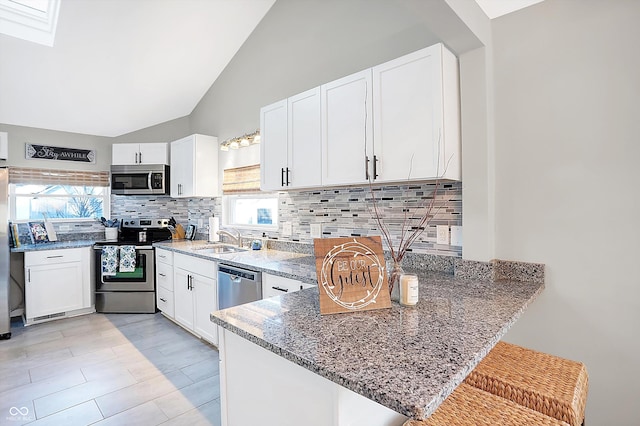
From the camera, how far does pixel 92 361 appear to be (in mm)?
2777

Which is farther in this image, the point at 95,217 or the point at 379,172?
the point at 95,217

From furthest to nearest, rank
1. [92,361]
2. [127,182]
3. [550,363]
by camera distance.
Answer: [127,182] → [92,361] → [550,363]

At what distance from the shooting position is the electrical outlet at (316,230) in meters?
2.84

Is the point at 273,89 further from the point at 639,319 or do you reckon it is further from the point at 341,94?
the point at 639,319

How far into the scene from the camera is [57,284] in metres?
3.77

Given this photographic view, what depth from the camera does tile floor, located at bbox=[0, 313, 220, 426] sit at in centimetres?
208

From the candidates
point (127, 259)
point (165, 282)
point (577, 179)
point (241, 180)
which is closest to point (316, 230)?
point (241, 180)

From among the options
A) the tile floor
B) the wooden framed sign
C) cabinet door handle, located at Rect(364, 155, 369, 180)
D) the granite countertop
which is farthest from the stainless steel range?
the wooden framed sign

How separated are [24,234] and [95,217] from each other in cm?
76

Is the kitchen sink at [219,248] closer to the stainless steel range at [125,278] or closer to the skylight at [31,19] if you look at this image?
the stainless steel range at [125,278]

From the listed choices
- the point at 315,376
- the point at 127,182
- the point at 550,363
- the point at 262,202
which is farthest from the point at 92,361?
the point at 550,363

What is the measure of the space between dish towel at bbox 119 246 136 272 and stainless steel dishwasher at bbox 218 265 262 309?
1730 mm

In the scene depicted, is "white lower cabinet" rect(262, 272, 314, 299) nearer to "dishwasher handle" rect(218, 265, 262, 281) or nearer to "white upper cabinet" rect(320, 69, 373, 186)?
"dishwasher handle" rect(218, 265, 262, 281)

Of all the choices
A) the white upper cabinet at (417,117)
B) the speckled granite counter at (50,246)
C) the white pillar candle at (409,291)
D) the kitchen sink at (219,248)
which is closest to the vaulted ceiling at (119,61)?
the speckled granite counter at (50,246)
